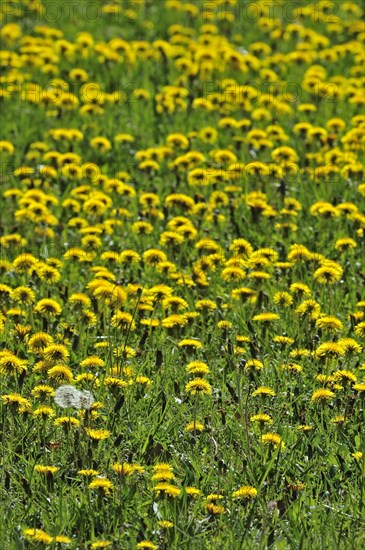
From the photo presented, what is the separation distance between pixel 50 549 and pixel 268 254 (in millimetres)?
2238

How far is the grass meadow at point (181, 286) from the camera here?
3.59 m

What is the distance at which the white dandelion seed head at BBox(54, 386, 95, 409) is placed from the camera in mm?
3854

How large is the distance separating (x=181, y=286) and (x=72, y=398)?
4.79 feet

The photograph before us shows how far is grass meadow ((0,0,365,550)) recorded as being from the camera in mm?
3588

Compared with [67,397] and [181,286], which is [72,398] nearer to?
[67,397]

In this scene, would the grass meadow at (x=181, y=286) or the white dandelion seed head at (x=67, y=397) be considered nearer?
the grass meadow at (x=181, y=286)

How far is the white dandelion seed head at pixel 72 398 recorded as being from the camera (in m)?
3.85

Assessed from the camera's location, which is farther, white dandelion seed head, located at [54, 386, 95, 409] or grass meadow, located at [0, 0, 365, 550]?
white dandelion seed head, located at [54, 386, 95, 409]

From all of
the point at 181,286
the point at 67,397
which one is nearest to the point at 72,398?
the point at 67,397

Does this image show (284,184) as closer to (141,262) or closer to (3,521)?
(141,262)

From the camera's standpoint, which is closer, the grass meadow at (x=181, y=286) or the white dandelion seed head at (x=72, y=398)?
the grass meadow at (x=181, y=286)

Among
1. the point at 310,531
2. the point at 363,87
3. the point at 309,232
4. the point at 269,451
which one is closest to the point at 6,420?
the point at 269,451

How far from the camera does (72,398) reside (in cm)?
387

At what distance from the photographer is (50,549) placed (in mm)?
3277
